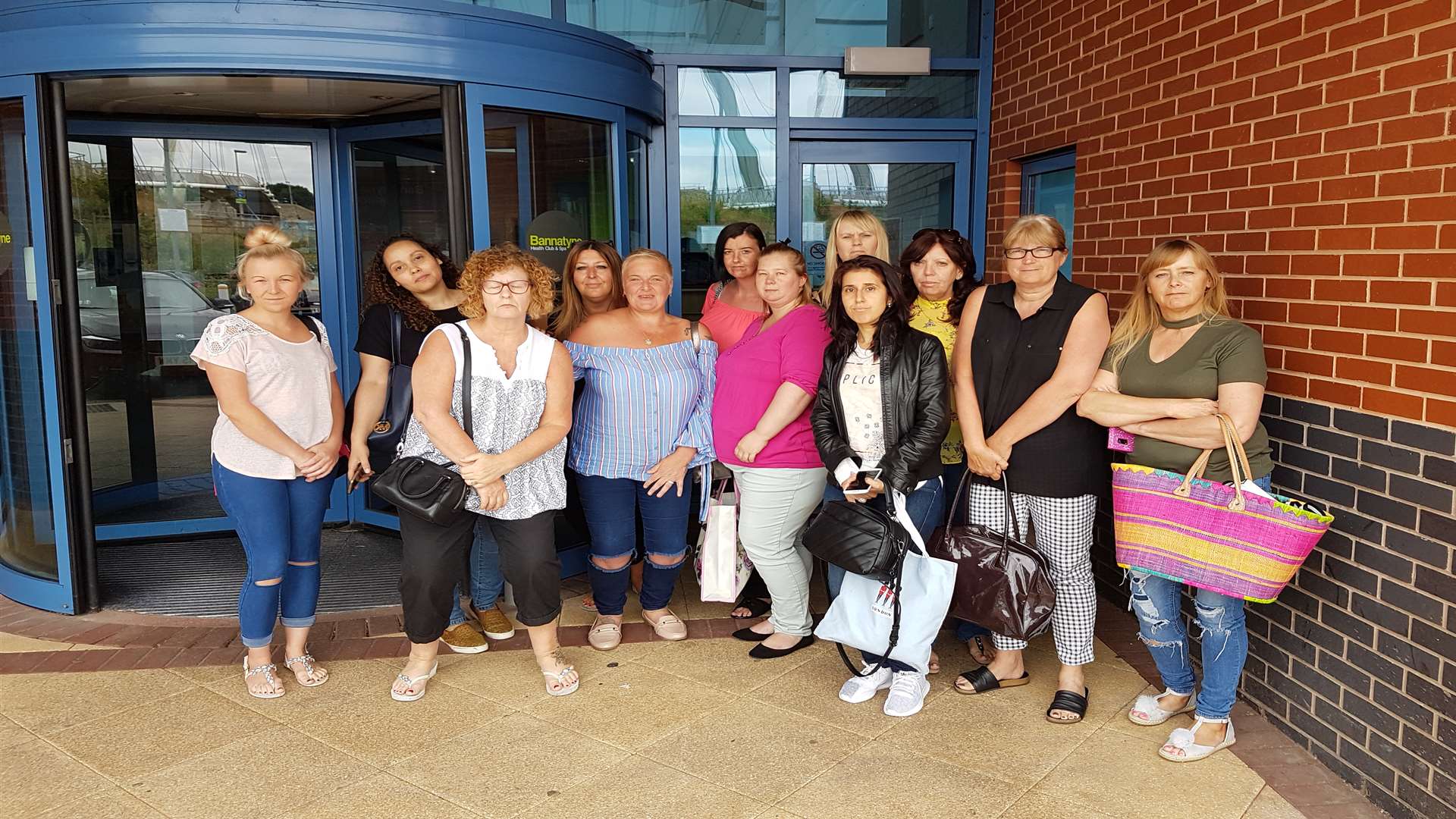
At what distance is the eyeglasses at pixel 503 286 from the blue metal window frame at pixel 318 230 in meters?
2.91

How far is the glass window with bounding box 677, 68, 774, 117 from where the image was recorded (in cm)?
587

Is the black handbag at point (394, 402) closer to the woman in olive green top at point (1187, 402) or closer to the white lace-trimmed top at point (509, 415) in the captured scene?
the white lace-trimmed top at point (509, 415)

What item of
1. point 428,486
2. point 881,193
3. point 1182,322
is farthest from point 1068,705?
point 881,193

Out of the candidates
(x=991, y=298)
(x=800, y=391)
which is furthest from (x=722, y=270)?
(x=991, y=298)

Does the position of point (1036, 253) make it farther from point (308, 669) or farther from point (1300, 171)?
point (308, 669)

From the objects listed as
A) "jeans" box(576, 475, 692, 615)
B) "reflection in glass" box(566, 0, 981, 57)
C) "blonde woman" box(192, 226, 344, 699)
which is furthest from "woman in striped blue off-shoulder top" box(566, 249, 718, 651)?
"reflection in glass" box(566, 0, 981, 57)

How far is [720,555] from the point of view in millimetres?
4141

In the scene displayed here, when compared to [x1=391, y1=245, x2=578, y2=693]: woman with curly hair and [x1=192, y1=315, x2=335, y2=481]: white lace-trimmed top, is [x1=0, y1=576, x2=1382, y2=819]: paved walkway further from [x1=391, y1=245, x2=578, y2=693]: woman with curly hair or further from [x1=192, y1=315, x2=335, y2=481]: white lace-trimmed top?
[x1=192, y1=315, x2=335, y2=481]: white lace-trimmed top

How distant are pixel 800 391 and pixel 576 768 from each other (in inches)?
59.8

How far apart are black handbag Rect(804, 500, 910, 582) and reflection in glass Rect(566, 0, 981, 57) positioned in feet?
10.9

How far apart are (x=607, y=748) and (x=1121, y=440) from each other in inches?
76.5

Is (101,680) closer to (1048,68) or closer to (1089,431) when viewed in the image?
(1089,431)

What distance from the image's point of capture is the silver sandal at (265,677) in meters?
3.72

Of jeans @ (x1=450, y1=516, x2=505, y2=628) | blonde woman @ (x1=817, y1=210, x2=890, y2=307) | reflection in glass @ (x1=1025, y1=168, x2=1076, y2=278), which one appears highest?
reflection in glass @ (x1=1025, y1=168, x2=1076, y2=278)
